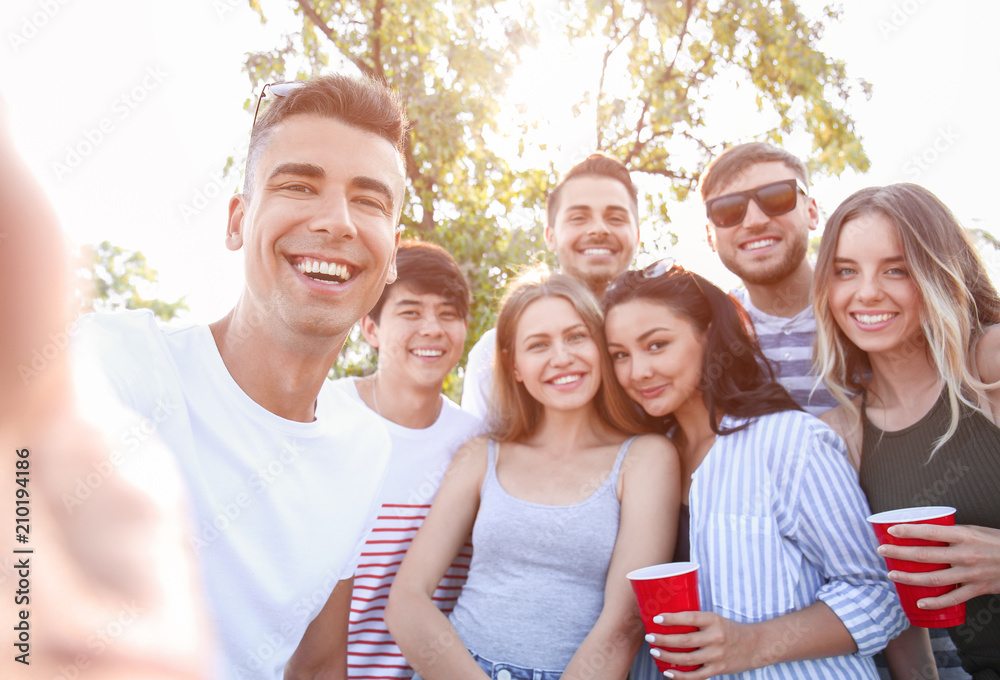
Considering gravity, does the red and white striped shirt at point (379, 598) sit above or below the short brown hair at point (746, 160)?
below

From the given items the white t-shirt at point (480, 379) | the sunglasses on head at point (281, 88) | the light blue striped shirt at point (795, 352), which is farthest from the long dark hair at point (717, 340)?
the sunglasses on head at point (281, 88)

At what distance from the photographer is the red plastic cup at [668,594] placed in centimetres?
209

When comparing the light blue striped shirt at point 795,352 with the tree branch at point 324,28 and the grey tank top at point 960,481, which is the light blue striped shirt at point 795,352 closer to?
the grey tank top at point 960,481

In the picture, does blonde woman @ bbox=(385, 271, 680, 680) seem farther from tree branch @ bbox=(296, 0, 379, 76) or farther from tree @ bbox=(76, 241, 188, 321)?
tree @ bbox=(76, 241, 188, 321)

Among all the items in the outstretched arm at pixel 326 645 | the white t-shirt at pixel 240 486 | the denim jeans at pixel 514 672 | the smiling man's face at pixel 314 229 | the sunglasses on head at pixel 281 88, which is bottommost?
the denim jeans at pixel 514 672

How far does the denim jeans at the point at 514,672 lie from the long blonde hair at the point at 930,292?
5.82 ft

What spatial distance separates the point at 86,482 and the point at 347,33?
7.16 meters

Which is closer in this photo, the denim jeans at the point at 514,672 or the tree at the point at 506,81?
the denim jeans at the point at 514,672

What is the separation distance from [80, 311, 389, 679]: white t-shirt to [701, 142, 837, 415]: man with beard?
8.92 ft

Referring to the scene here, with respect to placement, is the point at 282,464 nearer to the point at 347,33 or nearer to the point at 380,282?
the point at 380,282

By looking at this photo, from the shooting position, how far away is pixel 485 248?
6.19m

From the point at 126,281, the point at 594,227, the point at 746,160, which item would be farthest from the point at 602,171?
the point at 126,281

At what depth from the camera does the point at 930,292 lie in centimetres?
261

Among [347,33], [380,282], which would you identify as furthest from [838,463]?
[347,33]
